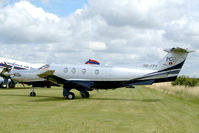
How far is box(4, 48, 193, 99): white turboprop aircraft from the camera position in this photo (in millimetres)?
20328

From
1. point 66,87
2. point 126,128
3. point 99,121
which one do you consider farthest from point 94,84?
point 126,128

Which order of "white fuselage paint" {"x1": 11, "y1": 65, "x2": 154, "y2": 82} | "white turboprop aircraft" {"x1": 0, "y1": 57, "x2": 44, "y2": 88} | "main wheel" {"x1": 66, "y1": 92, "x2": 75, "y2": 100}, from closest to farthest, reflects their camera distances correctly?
1. "white fuselage paint" {"x1": 11, "y1": 65, "x2": 154, "y2": 82}
2. "main wheel" {"x1": 66, "y1": 92, "x2": 75, "y2": 100}
3. "white turboprop aircraft" {"x1": 0, "y1": 57, "x2": 44, "y2": 88}

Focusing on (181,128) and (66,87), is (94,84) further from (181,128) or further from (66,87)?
(181,128)

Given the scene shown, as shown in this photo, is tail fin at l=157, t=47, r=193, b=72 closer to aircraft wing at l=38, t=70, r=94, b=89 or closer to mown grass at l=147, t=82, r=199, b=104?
mown grass at l=147, t=82, r=199, b=104

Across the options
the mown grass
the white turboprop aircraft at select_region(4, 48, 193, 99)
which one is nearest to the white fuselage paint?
the white turboprop aircraft at select_region(4, 48, 193, 99)

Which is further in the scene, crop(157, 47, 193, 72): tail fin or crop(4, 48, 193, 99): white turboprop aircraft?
crop(4, 48, 193, 99): white turboprop aircraft

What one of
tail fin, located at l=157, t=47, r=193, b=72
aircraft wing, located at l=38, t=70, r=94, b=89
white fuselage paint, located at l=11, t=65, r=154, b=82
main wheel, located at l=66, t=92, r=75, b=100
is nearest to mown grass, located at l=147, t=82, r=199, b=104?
tail fin, located at l=157, t=47, r=193, b=72

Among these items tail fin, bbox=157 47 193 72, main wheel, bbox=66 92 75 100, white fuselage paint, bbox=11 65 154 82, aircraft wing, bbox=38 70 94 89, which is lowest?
main wheel, bbox=66 92 75 100

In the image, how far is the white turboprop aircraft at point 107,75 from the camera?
800 inches

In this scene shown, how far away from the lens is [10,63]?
41.3 metres

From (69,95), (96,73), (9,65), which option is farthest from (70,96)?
(9,65)

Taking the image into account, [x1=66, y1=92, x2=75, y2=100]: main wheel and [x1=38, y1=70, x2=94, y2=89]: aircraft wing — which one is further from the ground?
[x1=38, y1=70, x2=94, y2=89]: aircraft wing

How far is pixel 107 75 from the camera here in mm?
21594

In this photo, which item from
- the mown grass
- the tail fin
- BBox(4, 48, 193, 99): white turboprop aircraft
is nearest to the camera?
the tail fin
